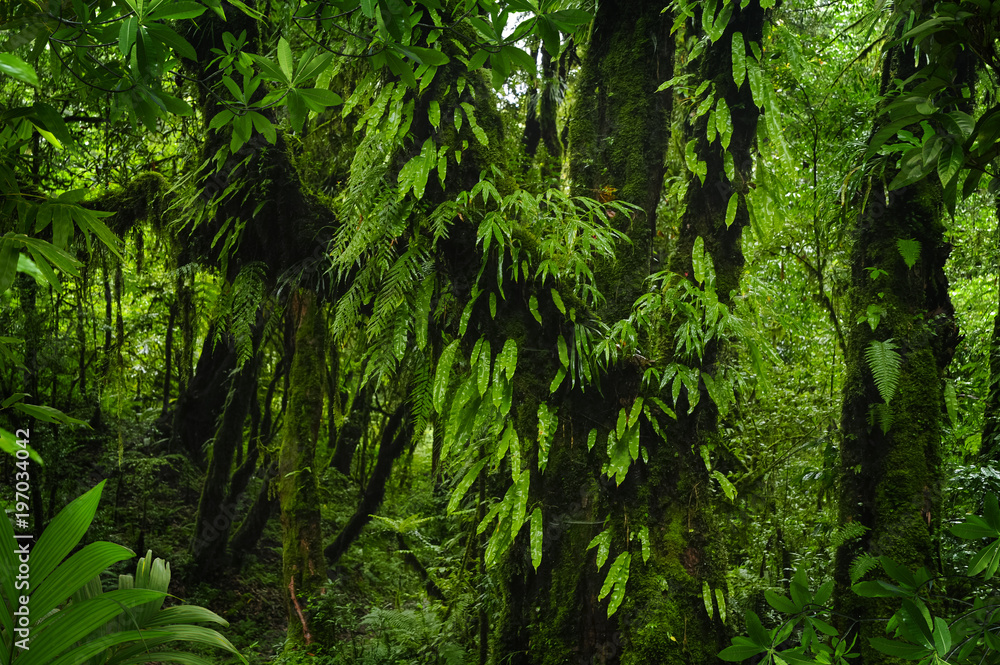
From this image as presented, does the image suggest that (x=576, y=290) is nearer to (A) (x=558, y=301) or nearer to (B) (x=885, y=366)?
(A) (x=558, y=301)

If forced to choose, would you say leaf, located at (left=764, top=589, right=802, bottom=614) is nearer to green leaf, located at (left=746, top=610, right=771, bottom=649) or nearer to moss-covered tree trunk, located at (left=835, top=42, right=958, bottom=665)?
green leaf, located at (left=746, top=610, right=771, bottom=649)

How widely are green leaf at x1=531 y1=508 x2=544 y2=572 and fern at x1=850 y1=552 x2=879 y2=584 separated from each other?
4.04 ft

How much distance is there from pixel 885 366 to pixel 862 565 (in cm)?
86

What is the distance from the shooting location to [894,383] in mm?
2668

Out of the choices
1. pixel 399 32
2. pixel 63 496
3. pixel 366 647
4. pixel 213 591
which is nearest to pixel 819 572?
pixel 366 647

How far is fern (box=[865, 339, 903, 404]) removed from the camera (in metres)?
2.66

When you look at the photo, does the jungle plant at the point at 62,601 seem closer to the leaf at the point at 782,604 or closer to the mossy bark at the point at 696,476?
the leaf at the point at 782,604

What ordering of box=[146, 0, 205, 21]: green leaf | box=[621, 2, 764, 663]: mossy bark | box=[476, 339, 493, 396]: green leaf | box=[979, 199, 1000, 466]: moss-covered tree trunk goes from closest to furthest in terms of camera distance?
box=[146, 0, 205, 21]: green leaf → box=[621, 2, 764, 663]: mossy bark → box=[476, 339, 493, 396]: green leaf → box=[979, 199, 1000, 466]: moss-covered tree trunk

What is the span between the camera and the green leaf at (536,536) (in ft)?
8.96

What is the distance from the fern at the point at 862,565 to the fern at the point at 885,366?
2.12 feet

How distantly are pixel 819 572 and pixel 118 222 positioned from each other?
5809 millimetres

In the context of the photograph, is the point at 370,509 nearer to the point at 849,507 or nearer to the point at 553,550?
the point at 553,550

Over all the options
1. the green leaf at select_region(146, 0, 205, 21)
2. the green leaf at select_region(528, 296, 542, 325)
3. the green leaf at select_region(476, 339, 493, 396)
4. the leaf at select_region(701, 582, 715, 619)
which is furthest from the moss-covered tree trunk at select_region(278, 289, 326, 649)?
the green leaf at select_region(146, 0, 205, 21)

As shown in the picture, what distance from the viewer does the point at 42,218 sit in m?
1.46
